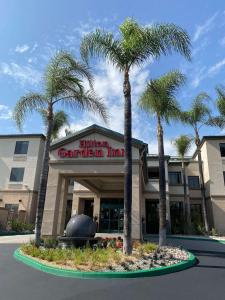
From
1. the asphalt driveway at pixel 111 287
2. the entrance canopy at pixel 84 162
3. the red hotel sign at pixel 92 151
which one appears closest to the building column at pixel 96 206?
the entrance canopy at pixel 84 162

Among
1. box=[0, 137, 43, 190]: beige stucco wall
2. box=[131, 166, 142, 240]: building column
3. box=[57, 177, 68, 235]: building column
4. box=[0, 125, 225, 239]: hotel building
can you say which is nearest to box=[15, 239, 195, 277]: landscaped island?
box=[131, 166, 142, 240]: building column

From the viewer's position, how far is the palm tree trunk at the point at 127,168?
10.4 meters

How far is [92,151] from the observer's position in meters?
17.5

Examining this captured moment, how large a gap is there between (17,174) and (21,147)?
12.1 feet

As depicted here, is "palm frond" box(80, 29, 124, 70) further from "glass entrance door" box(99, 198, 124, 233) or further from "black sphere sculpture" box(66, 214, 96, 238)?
"glass entrance door" box(99, 198, 124, 233)

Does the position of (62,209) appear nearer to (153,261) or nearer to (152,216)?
(153,261)

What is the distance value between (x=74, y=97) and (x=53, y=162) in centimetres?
506

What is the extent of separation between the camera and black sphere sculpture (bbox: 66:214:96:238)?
42.5ft

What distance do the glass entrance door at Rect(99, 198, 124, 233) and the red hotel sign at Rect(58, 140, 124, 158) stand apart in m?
13.0

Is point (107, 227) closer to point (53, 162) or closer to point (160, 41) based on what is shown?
point (53, 162)

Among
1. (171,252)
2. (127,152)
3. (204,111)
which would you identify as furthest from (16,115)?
(204,111)

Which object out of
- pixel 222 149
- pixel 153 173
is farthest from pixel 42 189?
pixel 222 149

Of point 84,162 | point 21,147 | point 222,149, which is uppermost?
point 21,147

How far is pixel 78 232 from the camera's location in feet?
42.5
